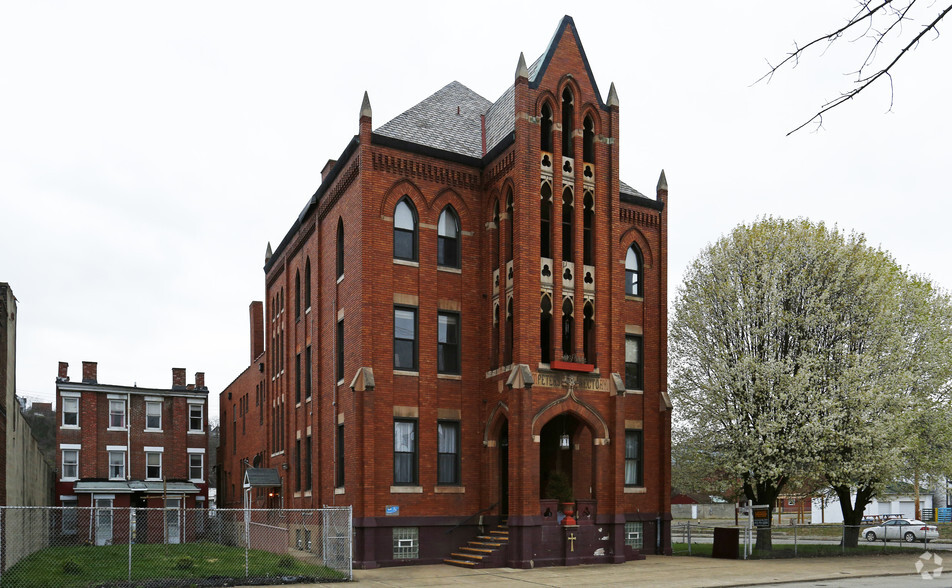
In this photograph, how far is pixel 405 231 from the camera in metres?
28.7

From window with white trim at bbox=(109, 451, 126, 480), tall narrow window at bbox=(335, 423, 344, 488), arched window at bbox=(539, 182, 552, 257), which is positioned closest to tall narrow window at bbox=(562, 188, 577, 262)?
arched window at bbox=(539, 182, 552, 257)

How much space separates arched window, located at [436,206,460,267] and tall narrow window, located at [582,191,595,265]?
14.4 feet

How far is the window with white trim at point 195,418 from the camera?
5609 centimetres

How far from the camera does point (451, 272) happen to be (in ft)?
96.0

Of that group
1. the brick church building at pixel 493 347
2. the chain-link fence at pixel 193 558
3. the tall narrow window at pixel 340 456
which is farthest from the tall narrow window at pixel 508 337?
the chain-link fence at pixel 193 558

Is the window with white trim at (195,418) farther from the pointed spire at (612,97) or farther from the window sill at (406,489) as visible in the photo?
the pointed spire at (612,97)

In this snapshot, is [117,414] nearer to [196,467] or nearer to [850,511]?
[196,467]

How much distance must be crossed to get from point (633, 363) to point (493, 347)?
6.36m

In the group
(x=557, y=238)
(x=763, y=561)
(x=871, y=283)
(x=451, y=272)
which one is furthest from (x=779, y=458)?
(x=451, y=272)

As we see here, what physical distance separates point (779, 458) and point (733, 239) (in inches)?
338

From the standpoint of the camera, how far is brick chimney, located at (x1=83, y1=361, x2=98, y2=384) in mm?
53531

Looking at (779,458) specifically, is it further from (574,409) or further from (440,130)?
(440,130)

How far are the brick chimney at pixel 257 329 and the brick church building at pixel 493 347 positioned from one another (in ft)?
66.7

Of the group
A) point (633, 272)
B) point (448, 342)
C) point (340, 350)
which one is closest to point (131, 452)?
point (340, 350)
